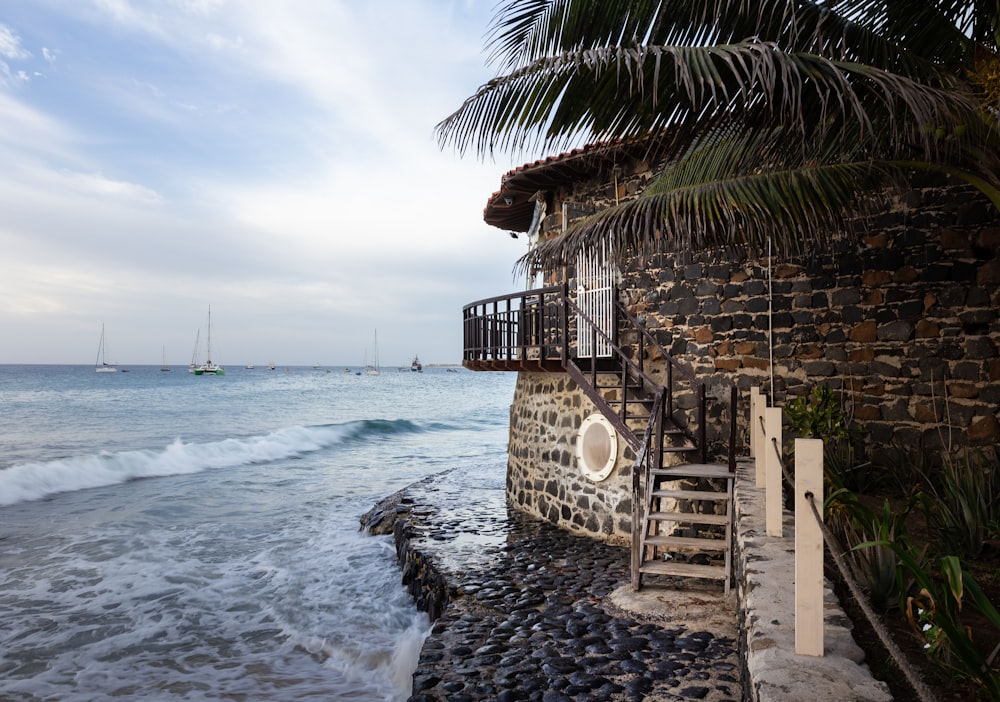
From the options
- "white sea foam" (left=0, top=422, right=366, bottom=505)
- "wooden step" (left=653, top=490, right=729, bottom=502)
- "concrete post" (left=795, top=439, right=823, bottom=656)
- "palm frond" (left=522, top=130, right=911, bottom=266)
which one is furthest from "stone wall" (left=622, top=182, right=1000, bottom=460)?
"white sea foam" (left=0, top=422, right=366, bottom=505)

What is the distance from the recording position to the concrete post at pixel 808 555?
2512 millimetres

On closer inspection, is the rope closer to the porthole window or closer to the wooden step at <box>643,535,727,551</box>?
the wooden step at <box>643,535,727,551</box>

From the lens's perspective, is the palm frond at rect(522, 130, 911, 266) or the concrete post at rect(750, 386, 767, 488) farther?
the concrete post at rect(750, 386, 767, 488)

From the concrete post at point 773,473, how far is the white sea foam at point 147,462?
18.2 m

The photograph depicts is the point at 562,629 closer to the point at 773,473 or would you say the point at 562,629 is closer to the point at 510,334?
the point at 773,473

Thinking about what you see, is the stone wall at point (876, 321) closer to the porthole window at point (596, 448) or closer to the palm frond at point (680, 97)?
the porthole window at point (596, 448)

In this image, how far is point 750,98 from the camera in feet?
11.6

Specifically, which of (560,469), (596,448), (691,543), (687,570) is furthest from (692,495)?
(560,469)

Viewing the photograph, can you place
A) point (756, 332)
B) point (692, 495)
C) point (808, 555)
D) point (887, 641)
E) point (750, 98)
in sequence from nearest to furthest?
1. point (887, 641)
2. point (808, 555)
3. point (750, 98)
4. point (692, 495)
5. point (756, 332)

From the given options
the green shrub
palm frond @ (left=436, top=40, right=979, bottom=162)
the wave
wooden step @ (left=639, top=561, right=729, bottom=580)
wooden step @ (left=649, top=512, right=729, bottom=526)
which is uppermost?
palm frond @ (left=436, top=40, right=979, bottom=162)

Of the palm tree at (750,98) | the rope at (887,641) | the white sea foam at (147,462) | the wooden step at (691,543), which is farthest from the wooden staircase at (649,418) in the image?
the white sea foam at (147,462)

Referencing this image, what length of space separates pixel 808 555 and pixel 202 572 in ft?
31.7

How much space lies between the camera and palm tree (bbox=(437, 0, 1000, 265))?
11.0ft

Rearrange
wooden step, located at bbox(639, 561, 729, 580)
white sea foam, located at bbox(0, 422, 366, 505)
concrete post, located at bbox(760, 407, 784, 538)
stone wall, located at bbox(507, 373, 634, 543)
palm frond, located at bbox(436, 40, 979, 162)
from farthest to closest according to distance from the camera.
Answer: white sea foam, located at bbox(0, 422, 366, 505) < stone wall, located at bbox(507, 373, 634, 543) < wooden step, located at bbox(639, 561, 729, 580) < concrete post, located at bbox(760, 407, 784, 538) < palm frond, located at bbox(436, 40, 979, 162)
